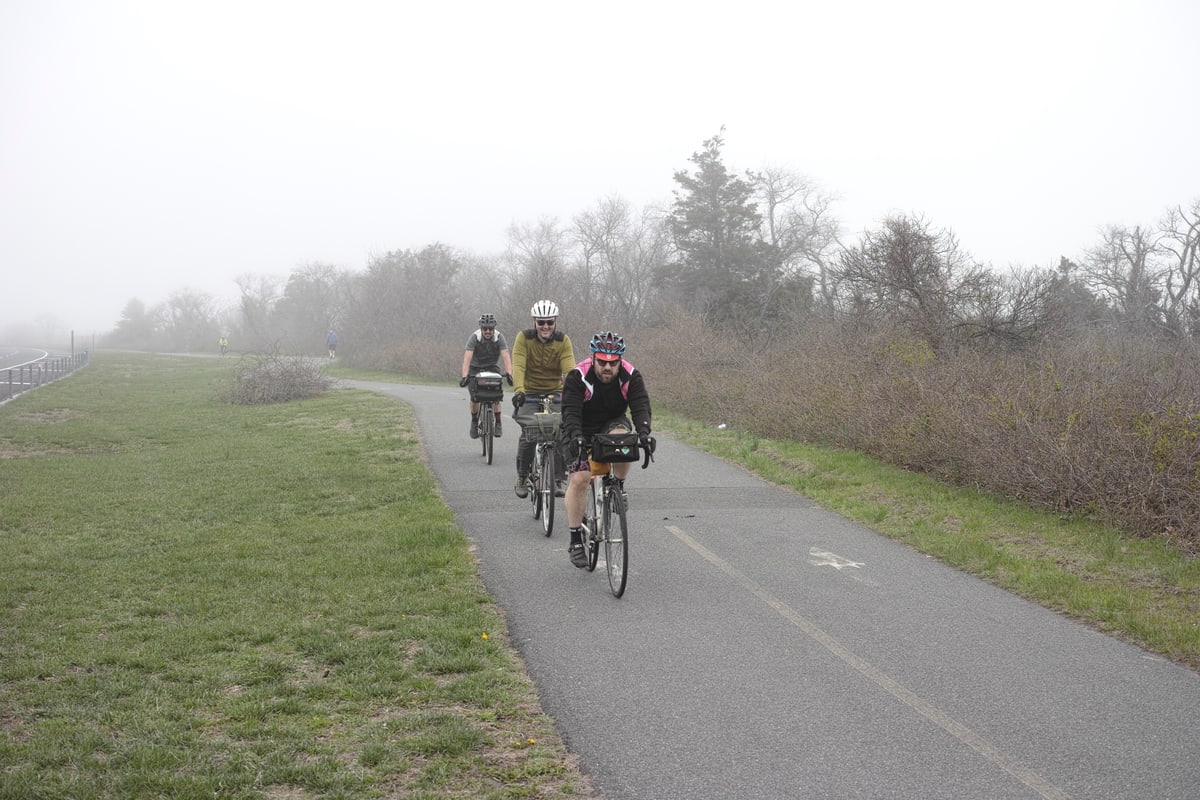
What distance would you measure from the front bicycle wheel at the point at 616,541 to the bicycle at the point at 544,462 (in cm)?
183

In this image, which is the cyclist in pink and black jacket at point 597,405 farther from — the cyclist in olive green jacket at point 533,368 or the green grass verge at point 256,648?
the cyclist in olive green jacket at point 533,368

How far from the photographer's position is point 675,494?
11.5 meters

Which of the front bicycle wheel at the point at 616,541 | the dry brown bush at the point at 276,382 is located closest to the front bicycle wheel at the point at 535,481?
the front bicycle wheel at the point at 616,541

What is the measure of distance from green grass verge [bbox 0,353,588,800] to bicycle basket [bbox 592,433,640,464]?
1.34m

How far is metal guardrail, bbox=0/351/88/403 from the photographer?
3038 centimetres

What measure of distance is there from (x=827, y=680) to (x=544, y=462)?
181 inches

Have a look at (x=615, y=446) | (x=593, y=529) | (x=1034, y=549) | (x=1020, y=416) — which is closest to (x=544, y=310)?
(x=593, y=529)

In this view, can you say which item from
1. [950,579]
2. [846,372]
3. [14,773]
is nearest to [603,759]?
[14,773]

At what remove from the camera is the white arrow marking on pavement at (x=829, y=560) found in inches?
318

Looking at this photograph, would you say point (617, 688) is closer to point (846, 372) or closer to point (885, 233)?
point (846, 372)

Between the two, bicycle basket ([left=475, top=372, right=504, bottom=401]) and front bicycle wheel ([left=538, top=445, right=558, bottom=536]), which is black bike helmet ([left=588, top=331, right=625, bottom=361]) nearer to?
front bicycle wheel ([left=538, top=445, right=558, bottom=536])

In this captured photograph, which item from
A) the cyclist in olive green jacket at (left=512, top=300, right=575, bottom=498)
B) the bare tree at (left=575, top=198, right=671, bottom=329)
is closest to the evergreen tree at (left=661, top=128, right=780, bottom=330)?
the bare tree at (left=575, top=198, right=671, bottom=329)

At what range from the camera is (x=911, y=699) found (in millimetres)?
4992

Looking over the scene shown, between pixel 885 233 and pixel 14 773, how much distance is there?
18346 mm
